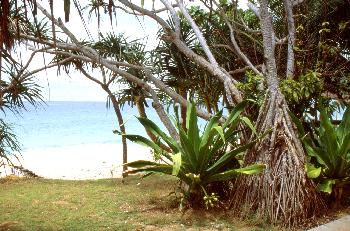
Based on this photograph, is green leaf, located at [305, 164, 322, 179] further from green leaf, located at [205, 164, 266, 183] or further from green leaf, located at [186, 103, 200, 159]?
green leaf, located at [186, 103, 200, 159]

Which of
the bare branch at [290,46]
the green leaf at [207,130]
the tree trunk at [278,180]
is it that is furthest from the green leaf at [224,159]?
the bare branch at [290,46]

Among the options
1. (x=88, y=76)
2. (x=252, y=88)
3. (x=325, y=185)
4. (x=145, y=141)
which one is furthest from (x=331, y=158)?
(x=88, y=76)

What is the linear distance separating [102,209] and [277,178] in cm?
187

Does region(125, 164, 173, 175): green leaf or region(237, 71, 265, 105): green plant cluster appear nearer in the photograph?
region(125, 164, 173, 175): green leaf

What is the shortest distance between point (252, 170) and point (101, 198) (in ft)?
6.94

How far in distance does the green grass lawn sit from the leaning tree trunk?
200 millimetres

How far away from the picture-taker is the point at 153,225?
147 inches

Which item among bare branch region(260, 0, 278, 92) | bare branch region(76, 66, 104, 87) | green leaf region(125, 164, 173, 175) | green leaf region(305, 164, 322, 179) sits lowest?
green leaf region(305, 164, 322, 179)

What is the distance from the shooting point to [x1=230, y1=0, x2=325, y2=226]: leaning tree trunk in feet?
11.8

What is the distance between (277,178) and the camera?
12.1ft

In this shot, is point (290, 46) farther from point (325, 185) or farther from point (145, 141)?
point (145, 141)

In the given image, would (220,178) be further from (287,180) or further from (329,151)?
(329,151)

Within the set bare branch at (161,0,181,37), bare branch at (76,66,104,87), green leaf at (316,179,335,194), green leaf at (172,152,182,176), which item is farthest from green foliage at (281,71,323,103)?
bare branch at (76,66,104,87)

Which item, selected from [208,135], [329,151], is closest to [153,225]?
[208,135]
